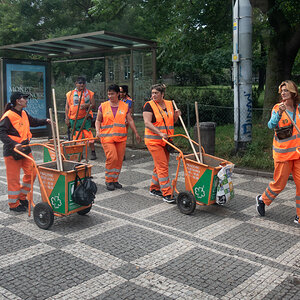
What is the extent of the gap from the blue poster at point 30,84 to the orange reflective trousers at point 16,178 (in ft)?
22.1

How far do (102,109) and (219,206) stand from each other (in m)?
2.64

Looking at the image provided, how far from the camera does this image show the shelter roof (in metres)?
10.5

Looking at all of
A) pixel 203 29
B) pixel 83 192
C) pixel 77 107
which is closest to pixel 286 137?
pixel 83 192

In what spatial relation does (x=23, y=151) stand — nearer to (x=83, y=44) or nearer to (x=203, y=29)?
(x=83, y=44)

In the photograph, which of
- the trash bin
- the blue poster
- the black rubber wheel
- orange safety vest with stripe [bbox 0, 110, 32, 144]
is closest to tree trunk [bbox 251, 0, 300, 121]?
the trash bin

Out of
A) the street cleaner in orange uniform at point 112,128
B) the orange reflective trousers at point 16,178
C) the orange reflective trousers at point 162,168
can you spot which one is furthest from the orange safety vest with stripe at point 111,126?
the orange reflective trousers at point 16,178

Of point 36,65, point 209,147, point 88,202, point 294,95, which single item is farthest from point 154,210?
point 36,65

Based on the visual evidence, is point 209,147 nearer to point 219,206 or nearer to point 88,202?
point 219,206

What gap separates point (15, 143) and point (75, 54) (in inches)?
312

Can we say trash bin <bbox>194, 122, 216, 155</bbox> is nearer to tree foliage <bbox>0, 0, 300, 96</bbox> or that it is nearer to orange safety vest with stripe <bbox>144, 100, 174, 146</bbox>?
orange safety vest with stripe <bbox>144, 100, 174, 146</bbox>

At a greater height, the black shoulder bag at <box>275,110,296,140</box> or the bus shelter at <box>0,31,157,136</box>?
the bus shelter at <box>0,31,157,136</box>

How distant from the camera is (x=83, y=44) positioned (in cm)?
1171

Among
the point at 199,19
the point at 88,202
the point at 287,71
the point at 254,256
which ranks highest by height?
the point at 199,19

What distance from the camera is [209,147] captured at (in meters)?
9.91
